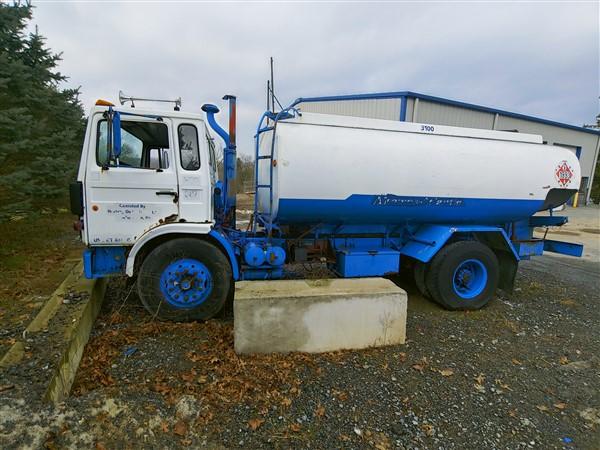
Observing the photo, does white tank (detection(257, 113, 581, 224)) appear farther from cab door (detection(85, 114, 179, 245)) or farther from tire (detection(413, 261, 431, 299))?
cab door (detection(85, 114, 179, 245))

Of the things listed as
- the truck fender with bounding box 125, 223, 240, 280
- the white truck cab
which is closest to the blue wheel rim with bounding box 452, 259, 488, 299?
the truck fender with bounding box 125, 223, 240, 280

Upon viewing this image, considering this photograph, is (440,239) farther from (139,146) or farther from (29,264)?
(29,264)

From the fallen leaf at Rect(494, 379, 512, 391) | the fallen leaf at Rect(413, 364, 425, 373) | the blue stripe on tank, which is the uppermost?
the blue stripe on tank

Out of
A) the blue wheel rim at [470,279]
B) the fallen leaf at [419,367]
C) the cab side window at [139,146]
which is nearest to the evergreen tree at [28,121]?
the cab side window at [139,146]

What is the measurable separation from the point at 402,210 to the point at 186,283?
3.04 m

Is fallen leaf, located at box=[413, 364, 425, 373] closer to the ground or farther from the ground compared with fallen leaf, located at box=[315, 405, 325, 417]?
farther from the ground

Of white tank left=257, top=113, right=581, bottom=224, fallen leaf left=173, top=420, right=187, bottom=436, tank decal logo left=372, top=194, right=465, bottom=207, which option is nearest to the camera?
fallen leaf left=173, top=420, right=187, bottom=436

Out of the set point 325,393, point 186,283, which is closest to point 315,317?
point 325,393

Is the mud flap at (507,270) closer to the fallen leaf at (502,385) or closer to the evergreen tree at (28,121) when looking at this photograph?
the fallen leaf at (502,385)

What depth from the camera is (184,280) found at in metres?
4.10

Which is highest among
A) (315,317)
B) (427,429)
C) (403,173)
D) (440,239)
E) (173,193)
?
(403,173)

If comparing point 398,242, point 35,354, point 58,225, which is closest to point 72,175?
point 58,225

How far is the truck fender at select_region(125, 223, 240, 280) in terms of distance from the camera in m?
3.89

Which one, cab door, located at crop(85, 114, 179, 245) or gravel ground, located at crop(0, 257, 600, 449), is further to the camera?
cab door, located at crop(85, 114, 179, 245)
